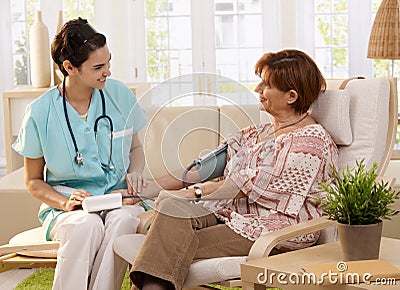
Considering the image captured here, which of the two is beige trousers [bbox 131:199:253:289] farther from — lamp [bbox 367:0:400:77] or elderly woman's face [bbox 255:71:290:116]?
lamp [bbox 367:0:400:77]

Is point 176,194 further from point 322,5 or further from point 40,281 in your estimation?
point 322,5

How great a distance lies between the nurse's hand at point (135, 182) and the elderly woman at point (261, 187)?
0.05 m

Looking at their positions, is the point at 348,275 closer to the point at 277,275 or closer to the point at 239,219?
the point at 277,275

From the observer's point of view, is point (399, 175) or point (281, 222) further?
point (399, 175)

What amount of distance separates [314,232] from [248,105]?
1.52 feet

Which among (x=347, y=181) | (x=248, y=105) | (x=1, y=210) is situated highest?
(x=248, y=105)

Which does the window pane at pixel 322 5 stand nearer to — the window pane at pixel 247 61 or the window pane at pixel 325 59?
the window pane at pixel 325 59

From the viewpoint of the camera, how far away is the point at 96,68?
279 centimetres

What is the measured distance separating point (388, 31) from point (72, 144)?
2.57 metres

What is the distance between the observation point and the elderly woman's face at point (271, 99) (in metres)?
2.64

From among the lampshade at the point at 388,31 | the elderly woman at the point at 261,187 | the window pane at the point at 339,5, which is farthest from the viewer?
the window pane at the point at 339,5

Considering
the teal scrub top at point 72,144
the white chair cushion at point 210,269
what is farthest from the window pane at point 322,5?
the white chair cushion at point 210,269

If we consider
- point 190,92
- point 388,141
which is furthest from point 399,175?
point 190,92

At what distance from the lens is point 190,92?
2.53m
